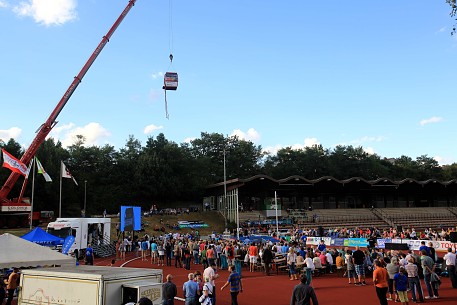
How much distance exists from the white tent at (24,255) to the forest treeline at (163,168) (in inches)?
1341

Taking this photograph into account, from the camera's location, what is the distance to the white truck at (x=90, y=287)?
22.8ft

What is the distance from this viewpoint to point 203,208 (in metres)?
68.3

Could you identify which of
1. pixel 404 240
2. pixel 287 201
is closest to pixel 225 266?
pixel 404 240

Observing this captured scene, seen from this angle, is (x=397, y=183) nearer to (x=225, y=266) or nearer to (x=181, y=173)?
(x=181, y=173)

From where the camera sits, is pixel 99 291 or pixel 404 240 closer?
pixel 99 291

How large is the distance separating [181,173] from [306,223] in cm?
2518

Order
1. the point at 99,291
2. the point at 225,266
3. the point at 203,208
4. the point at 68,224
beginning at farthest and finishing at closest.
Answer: the point at 203,208 < the point at 68,224 < the point at 225,266 < the point at 99,291

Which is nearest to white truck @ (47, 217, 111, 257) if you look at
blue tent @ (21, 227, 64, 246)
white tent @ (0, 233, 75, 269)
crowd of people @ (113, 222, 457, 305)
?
crowd of people @ (113, 222, 457, 305)

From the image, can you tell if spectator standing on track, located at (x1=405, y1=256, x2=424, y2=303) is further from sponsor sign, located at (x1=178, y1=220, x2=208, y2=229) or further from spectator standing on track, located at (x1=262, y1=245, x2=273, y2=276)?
sponsor sign, located at (x1=178, y1=220, x2=208, y2=229)

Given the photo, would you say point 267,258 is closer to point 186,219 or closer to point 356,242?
point 356,242

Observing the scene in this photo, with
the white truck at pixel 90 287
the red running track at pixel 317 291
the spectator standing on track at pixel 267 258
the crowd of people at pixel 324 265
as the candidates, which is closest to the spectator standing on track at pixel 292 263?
the crowd of people at pixel 324 265

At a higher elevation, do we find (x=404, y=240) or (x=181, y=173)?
(x=181, y=173)

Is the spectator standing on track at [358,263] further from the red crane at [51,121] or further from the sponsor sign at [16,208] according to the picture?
the sponsor sign at [16,208]

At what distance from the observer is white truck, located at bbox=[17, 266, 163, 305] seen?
6.94m
